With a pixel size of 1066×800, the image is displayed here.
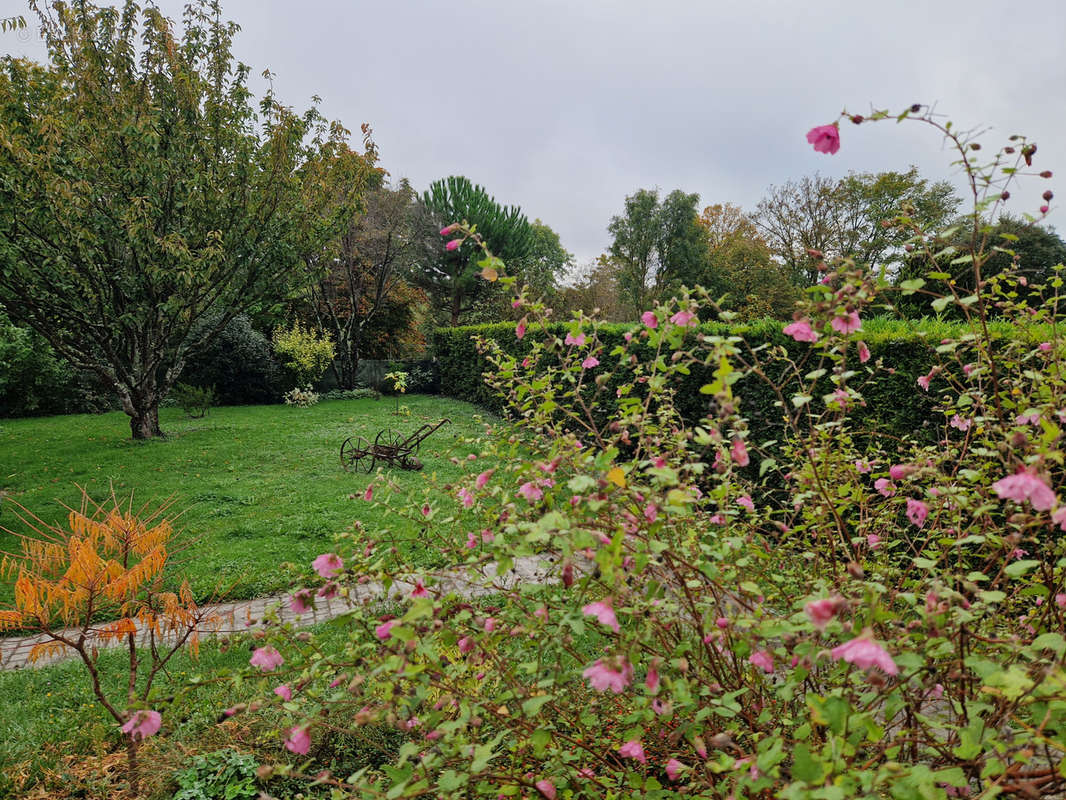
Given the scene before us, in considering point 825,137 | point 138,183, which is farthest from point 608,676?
Result: point 138,183

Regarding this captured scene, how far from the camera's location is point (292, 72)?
31.7ft

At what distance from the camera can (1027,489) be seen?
90cm

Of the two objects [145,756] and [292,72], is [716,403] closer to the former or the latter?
[145,756]

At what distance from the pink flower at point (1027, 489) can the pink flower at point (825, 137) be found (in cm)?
86

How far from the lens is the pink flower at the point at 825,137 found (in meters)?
1.34

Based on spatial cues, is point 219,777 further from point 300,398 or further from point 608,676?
point 300,398

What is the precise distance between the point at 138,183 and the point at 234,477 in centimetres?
447

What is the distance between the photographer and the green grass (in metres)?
5.05

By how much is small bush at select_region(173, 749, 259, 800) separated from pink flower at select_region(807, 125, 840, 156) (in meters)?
2.86

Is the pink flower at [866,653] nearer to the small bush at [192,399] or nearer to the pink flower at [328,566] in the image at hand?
the pink flower at [328,566]

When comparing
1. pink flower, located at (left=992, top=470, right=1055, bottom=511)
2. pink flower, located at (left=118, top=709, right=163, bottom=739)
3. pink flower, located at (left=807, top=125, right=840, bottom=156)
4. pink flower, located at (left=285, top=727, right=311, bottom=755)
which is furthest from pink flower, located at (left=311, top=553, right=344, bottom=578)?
pink flower, located at (left=807, top=125, right=840, bottom=156)

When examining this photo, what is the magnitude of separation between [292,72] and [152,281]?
4.47 metres

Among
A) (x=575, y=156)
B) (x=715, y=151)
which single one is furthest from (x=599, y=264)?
(x=715, y=151)

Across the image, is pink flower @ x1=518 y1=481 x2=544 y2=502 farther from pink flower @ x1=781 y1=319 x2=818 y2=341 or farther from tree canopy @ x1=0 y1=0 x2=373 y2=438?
tree canopy @ x1=0 y1=0 x2=373 y2=438
